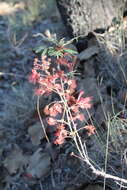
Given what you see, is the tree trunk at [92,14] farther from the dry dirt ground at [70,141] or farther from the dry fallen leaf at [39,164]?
the dry fallen leaf at [39,164]

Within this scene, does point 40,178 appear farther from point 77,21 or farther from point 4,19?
point 4,19

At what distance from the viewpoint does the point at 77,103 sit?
203 centimetres

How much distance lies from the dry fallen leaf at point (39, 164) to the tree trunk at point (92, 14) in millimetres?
1300

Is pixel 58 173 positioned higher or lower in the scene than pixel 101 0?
lower

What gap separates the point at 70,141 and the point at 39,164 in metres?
0.31

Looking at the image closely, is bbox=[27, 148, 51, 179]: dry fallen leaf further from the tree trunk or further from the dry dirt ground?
the tree trunk

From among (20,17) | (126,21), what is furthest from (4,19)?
(126,21)

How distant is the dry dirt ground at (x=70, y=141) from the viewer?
2646 mm

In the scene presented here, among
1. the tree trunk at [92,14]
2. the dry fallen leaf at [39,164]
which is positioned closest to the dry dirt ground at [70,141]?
the dry fallen leaf at [39,164]

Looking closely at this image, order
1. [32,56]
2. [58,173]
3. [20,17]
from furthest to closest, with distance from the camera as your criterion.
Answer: [20,17], [32,56], [58,173]

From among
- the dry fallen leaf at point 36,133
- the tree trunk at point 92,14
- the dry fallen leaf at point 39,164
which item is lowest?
the dry fallen leaf at point 39,164

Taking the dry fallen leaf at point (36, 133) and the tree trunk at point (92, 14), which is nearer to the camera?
the dry fallen leaf at point (36, 133)

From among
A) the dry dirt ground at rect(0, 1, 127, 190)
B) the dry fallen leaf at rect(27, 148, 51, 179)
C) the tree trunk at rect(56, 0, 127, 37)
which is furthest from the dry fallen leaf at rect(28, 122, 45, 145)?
the tree trunk at rect(56, 0, 127, 37)

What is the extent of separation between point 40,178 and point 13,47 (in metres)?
1.91
